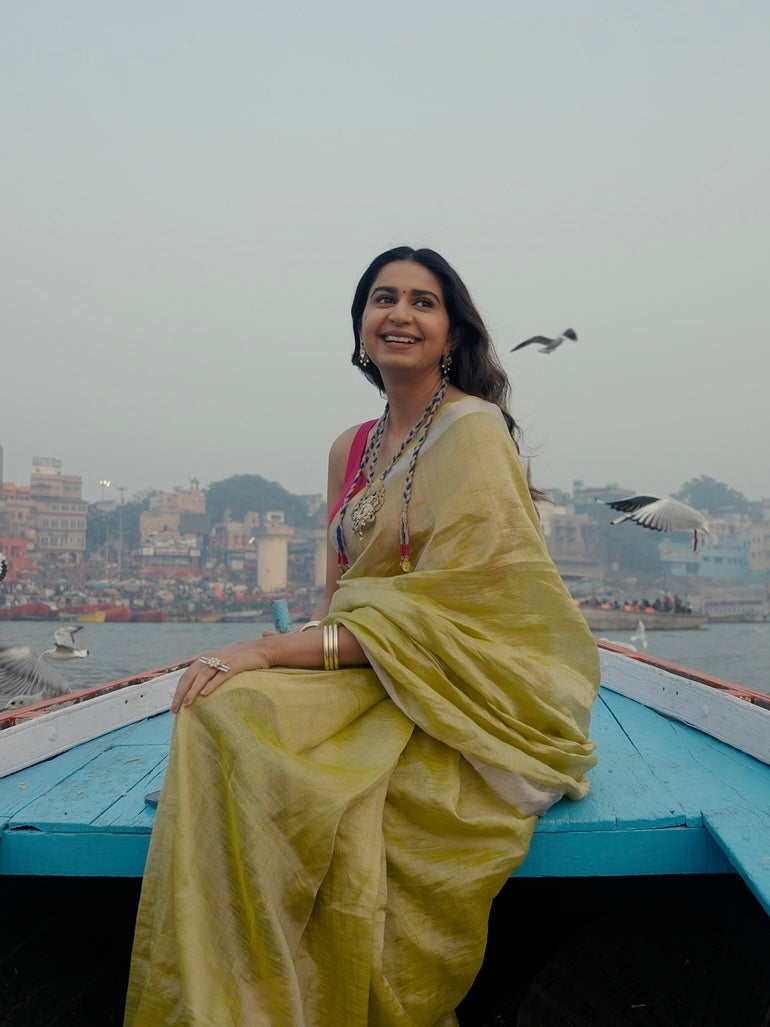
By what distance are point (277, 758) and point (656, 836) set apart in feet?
2.56

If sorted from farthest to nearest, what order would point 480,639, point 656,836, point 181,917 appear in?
point 480,639
point 656,836
point 181,917

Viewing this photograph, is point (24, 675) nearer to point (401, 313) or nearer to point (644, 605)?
point (401, 313)

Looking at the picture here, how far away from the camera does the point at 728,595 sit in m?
66.9

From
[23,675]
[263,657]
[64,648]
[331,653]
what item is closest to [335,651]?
[331,653]

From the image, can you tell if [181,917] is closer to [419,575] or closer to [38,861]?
[38,861]

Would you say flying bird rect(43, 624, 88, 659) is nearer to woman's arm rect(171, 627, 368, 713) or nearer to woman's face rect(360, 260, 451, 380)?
woman's face rect(360, 260, 451, 380)

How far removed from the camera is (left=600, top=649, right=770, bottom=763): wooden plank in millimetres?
2426

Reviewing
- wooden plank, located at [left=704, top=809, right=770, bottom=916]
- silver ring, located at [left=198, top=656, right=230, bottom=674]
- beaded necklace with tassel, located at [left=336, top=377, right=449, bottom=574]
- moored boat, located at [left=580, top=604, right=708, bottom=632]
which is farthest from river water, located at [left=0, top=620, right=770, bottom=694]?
wooden plank, located at [left=704, top=809, right=770, bottom=916]

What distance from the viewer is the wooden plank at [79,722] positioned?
7.60ft

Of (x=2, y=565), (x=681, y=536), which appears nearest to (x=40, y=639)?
(x=2, y=565)

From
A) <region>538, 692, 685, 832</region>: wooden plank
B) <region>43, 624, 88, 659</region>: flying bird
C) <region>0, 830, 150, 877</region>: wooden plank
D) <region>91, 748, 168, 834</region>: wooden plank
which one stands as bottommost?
<region>43, 624, 88, 659</region>: flying bird

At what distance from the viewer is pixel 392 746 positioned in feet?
5.41

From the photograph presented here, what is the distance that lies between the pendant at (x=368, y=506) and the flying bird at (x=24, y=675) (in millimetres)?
→ 3847

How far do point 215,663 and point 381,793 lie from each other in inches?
15.2
